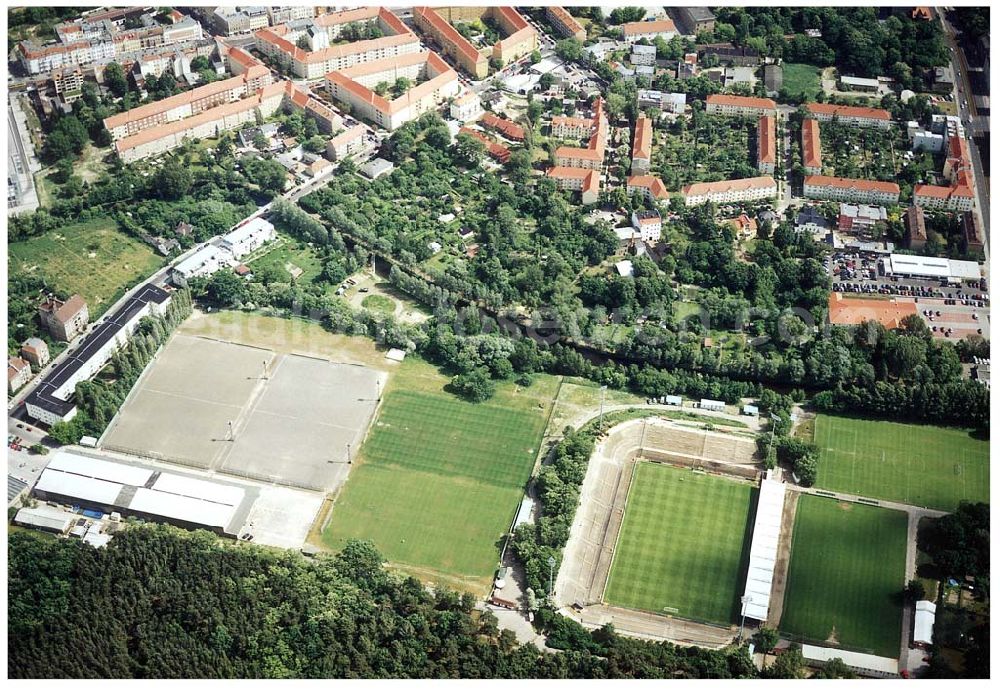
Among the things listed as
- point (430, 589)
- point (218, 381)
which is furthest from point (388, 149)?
Answer: point (430, 589)

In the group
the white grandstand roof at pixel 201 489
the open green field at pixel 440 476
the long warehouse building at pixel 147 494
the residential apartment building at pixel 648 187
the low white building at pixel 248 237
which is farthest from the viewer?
the residential apartment building at pixel 648 187

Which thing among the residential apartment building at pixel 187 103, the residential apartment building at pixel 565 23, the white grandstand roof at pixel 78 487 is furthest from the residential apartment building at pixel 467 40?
the white grandstand roof at pixel 78 487

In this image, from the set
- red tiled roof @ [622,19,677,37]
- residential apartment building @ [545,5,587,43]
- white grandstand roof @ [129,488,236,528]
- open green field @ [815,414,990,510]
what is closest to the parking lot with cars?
open green field @ [815,414,990,510]

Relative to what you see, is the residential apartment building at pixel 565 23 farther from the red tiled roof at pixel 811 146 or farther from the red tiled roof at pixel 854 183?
the red tiled roof at pixel 854 183

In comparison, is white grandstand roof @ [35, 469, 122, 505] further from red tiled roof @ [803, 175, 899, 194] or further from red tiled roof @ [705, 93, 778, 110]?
red tiled roof @ [705, 93, 778, 110]

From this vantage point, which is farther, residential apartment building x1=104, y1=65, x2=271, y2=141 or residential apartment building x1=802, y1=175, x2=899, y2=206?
residential apartment building x1=104, y1=65, x2=271, y2=141

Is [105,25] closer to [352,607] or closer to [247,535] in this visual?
[247,535]

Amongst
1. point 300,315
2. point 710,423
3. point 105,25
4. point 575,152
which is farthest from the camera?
point 105,25
